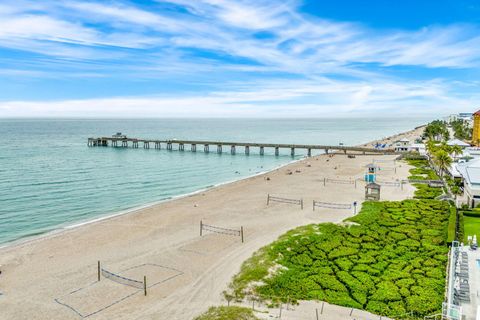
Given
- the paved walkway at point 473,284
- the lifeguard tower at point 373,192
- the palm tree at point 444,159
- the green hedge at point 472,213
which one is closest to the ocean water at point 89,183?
the lifeguard tower at point 373,192

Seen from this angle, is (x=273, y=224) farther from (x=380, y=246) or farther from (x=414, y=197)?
(x=414, y=197)

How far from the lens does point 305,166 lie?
260 ft

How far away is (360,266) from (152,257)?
14.8m

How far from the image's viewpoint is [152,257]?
2712 cm

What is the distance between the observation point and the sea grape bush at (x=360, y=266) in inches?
803

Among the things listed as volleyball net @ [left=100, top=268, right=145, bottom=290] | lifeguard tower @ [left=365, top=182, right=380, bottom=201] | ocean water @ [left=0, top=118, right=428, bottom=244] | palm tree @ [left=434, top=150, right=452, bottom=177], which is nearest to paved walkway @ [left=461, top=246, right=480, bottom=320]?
volleyball net @ [left=100, top=268, right=145, bottom=290]

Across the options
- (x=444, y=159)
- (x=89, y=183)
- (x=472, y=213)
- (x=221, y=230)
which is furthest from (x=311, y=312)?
(x=89, y=183)

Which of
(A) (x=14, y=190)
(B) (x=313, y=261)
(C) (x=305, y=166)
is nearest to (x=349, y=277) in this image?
(B) (x=313, y=261)

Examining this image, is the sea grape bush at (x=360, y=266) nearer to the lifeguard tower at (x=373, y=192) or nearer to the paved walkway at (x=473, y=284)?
the paved walkway at (x=473, y=284)

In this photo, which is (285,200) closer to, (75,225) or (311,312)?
(75,225)

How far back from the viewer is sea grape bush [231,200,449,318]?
20.4 m

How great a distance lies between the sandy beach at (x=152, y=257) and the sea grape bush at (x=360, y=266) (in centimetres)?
223

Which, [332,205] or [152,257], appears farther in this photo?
[332,205]

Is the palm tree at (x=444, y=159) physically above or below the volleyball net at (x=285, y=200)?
above
